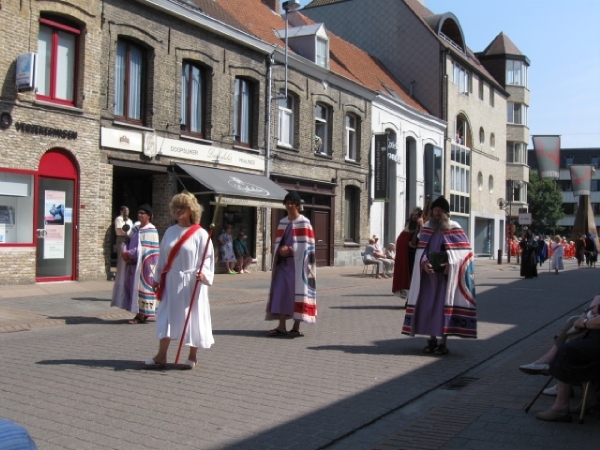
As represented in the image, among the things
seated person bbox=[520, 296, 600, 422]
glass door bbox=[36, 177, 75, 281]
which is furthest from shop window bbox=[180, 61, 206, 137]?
seated person bbox=[520, 296, 600, 422]

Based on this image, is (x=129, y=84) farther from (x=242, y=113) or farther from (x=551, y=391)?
(x=551, y=391)

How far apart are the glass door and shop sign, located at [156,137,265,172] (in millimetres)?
3327

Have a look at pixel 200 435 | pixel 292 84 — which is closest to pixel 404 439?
pixel 200 435

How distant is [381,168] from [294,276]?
21531 millimetres

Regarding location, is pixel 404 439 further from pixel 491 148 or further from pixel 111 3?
pixel 491 148

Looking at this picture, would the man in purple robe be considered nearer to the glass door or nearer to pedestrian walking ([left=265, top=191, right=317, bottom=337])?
pedestrian walking ([left=265, top=191, right=317, bottom=337])

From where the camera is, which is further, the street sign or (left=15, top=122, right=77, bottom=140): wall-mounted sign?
the street sign

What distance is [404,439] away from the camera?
4875 millimetres

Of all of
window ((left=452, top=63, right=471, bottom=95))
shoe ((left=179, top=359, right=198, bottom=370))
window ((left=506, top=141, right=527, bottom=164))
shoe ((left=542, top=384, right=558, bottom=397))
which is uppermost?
window ((left=452, top=63, right=471, bottom=95))

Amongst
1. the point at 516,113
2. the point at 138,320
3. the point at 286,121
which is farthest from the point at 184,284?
the point at 516,113

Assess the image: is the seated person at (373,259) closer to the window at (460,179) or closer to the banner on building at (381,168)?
the banner on building at (381,168)

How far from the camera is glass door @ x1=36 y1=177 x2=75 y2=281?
16.3 meters

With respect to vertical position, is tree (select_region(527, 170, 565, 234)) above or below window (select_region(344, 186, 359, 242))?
above

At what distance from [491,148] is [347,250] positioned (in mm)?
21866
